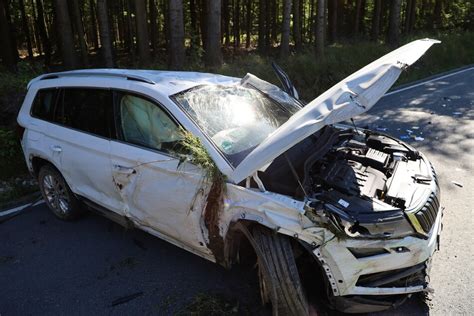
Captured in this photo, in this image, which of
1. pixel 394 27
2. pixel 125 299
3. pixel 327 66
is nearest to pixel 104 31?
pixel 327 66

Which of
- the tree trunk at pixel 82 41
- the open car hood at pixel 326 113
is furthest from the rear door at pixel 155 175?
the tree trunk at pixel 82 41

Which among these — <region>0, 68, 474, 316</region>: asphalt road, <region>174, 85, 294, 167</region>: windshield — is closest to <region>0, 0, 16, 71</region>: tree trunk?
<region>0, 68, 474, 316</region>: asphalt road

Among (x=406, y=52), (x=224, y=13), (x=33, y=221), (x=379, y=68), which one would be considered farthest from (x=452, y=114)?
(x=224, y=13)

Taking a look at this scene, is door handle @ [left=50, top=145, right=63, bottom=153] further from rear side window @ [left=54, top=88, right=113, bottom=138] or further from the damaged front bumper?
the damaged front bumper

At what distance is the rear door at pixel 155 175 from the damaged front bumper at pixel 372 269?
114 centimetres

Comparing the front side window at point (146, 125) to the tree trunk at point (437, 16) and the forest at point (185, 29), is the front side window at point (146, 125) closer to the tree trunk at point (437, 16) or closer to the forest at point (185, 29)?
the forest at point (185, 29)

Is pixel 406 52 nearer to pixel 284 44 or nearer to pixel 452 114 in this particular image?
pixel 452 114

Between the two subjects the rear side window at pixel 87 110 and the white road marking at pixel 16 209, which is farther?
the white road marking at pixel 16 209

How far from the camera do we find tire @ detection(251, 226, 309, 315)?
2.87 m

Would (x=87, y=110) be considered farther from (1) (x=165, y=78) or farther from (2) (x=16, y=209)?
(2) (x=16, y=209)

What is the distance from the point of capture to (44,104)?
4.92 m

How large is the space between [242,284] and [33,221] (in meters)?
3.01

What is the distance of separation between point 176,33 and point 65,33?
145 inches

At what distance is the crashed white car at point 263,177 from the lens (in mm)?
2850
